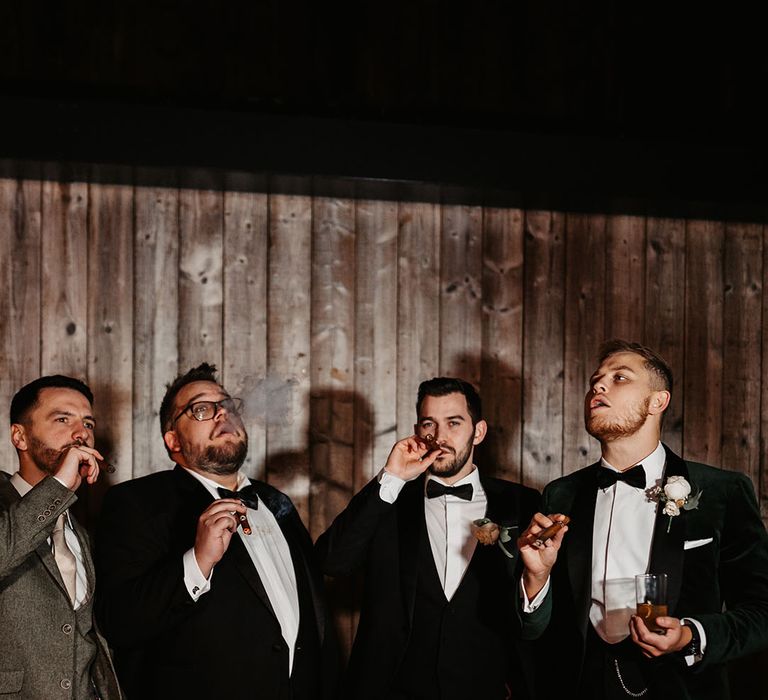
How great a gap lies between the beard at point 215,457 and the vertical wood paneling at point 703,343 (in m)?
2.19

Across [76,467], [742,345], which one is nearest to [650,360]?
[742,345]

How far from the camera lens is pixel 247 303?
3.97 metres

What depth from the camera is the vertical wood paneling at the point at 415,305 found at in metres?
4.07

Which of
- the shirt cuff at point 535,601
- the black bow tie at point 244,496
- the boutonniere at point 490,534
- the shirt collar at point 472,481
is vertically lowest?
the shirt cuff at point 535,601

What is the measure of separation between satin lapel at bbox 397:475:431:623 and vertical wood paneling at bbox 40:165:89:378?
1.51 metres

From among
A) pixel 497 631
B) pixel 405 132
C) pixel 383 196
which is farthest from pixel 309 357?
pixel 497 631

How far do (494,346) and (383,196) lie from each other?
0.82 m

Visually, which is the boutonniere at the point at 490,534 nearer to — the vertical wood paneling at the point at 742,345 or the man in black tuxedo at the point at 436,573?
the man in black tuxedo at the point at 436,573

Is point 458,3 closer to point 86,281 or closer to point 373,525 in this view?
point 86,281

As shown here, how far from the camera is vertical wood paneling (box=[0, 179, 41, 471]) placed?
149 inches

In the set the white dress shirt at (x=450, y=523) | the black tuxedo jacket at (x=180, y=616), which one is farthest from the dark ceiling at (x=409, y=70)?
the black tuxedo jacket at (x=180, y=616)

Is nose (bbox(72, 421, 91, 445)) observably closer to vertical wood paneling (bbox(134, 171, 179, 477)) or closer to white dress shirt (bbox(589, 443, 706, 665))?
vertical wood paneling (bbox(134, 171, 179, 477))

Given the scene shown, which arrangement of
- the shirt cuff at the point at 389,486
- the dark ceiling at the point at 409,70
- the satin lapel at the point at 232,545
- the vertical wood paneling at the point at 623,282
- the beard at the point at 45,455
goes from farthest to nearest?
the vertical wood paneling at the point at 623,282 < the dark ceiling at the point at 409,70 < the shirt cuff at the point at 389,486 < the satin lapel at the point at 232,545 < the beard at the point at 45,455

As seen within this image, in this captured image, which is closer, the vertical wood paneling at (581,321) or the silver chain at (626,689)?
the silver chain at (626,689)
